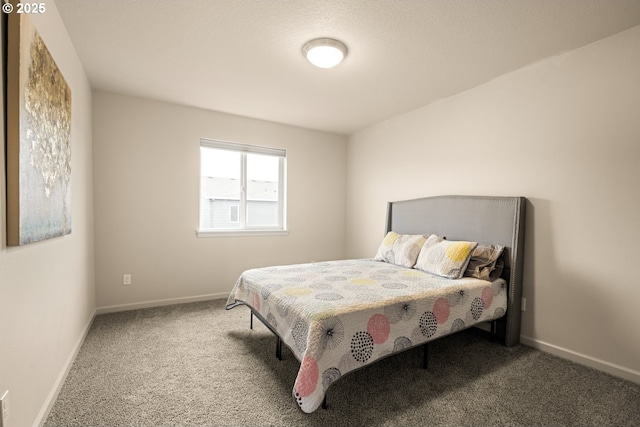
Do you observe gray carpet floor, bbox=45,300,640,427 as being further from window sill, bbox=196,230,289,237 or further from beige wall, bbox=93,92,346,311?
window sill, bbox=196,230,289,237

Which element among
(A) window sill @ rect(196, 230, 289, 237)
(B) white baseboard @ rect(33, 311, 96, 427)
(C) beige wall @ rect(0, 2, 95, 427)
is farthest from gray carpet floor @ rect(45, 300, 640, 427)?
(A) window sill @ rect(196, 230, 289, 237)

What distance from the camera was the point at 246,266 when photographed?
12.8 ft

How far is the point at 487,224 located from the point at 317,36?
6.97ft

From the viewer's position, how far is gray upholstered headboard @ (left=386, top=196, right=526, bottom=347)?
2449 mm

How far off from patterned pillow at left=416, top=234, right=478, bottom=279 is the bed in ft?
0.08

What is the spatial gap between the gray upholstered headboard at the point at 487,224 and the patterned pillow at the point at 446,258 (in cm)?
24

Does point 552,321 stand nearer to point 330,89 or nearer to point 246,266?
point 330,89

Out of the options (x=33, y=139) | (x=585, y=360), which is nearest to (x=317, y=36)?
(x=33, y=139)

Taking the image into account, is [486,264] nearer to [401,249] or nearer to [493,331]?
[493,331]

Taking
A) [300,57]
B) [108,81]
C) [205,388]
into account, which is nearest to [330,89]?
[300,57]

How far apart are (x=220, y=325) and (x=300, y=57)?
250 cm

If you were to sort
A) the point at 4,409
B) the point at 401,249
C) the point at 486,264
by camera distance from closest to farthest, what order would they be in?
the point at 4,409 < the point at 486,264 < the point at 401,249

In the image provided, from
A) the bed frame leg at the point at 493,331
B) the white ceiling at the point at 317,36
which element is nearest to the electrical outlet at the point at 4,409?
the white ceiling at the point at 317,36

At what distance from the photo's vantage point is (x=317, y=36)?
6.84 ft
